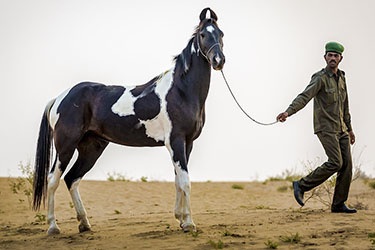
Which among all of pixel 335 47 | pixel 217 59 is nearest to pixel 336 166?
pixel 335 47

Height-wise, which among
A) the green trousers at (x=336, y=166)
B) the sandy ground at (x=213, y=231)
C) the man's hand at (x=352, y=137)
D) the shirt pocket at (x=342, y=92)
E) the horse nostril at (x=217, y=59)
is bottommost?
the sandy ground at (x=213, y=231)

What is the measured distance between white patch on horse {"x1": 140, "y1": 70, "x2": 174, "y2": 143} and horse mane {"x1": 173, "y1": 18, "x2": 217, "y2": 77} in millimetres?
163

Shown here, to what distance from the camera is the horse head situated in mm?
7810

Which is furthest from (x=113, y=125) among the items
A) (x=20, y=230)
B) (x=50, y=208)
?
(x=20, y=230)

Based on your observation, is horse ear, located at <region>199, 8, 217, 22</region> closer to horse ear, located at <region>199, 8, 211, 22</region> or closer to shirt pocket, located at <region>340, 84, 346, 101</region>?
horse ear, located at <region>199, 8, 211, 22</region>

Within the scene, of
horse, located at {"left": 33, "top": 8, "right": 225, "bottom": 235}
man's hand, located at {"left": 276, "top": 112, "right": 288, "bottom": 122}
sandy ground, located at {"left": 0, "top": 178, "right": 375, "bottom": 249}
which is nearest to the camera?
sandy ground, located at {"left": 0, "top": 178, "right": 375, "bottom": 249}

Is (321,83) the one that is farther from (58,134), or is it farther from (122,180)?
(122,180)

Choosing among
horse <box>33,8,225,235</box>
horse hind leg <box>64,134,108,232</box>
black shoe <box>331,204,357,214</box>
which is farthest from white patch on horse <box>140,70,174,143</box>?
black shoe <box>331,204,357,214</box>

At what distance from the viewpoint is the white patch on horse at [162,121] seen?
8.21 m

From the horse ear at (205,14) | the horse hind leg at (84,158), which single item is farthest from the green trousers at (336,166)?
the horse hind leg at (84,158)

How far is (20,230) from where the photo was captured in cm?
1009

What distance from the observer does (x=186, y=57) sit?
28.0ft

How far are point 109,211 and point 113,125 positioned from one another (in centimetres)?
612

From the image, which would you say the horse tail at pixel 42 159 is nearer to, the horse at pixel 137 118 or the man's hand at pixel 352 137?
the horse at pixel 137 118
